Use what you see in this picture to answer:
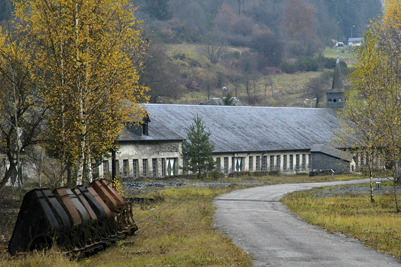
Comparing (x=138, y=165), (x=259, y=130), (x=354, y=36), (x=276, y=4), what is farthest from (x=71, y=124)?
(x=354, y=36)

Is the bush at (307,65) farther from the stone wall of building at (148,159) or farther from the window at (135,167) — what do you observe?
the window at (135,167)

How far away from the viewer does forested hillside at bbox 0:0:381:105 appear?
114 meters

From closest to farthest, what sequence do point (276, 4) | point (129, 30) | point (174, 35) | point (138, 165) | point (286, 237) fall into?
point (286, 237), point (129, 30), point (138, 165), point (174, 35), point (276, 4)

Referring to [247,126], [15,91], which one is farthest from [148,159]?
[15,91]

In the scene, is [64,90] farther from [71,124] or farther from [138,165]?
[138,165]

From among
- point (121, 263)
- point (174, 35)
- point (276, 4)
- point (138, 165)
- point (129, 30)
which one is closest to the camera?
point (121, 263)

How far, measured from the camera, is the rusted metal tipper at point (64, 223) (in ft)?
43.7

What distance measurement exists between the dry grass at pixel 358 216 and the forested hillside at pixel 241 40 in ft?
191

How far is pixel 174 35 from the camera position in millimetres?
139125

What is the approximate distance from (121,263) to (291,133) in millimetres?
48113

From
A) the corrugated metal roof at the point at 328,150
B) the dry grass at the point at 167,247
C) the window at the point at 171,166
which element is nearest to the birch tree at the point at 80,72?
the dry grass at the point at 167,247

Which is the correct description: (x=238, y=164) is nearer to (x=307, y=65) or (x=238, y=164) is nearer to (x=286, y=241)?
(x=286, y=241)

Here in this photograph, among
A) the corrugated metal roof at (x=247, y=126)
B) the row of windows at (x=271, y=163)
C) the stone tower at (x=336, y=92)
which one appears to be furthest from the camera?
the stone tower at (x=336, y=92)

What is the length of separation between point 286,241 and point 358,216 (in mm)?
6680
